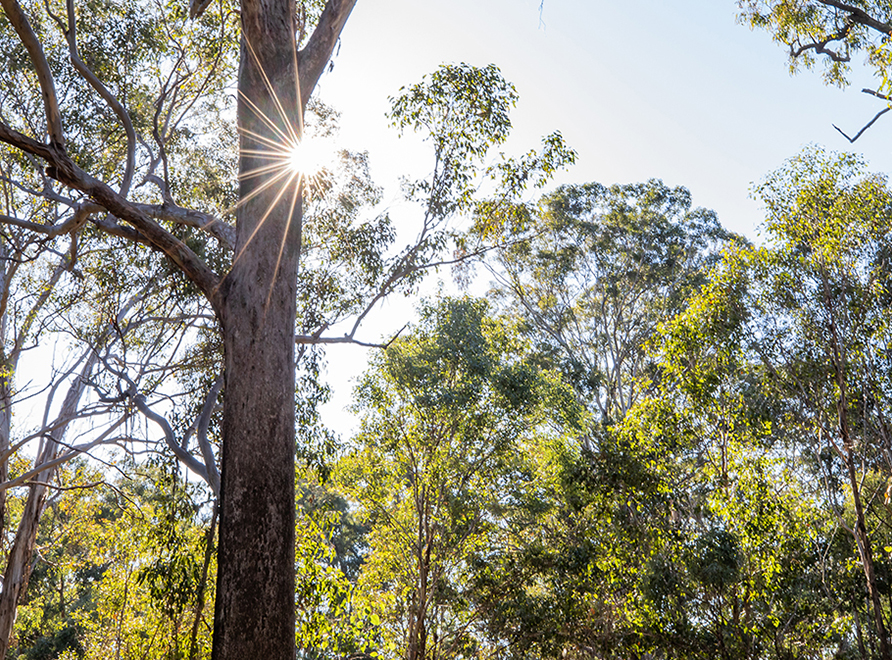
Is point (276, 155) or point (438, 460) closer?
point (276, 155)

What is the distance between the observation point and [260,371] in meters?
3.13

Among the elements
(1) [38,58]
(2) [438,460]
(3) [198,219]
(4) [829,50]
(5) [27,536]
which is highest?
(4) [829,50]

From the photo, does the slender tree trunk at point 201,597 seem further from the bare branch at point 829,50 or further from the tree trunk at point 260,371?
the bare branch at point 829,50

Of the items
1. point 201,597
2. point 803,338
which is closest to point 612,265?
point 803,338

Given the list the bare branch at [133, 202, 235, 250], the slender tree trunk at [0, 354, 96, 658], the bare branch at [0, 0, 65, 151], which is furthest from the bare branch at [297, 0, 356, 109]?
the slender tree trunk at [0, 354, 96, 658]

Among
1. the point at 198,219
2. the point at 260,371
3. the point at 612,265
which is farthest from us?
the point at 612,265

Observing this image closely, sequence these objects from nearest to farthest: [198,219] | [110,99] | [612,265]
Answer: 1. [198,219]
2. [110,99]
3. [612,265]

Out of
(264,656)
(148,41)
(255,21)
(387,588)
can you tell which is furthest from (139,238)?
(387,588)

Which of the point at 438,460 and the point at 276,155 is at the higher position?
the point at 438,460

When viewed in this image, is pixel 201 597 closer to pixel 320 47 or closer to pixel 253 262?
pixel 253 262

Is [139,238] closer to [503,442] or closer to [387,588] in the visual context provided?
[503,442]

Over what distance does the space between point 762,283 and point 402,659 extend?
25.3ft

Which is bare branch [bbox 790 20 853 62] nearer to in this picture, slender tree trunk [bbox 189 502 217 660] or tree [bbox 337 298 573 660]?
tree [bbox 337 298 573 660]

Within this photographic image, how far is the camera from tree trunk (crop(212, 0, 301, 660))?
106 inches
